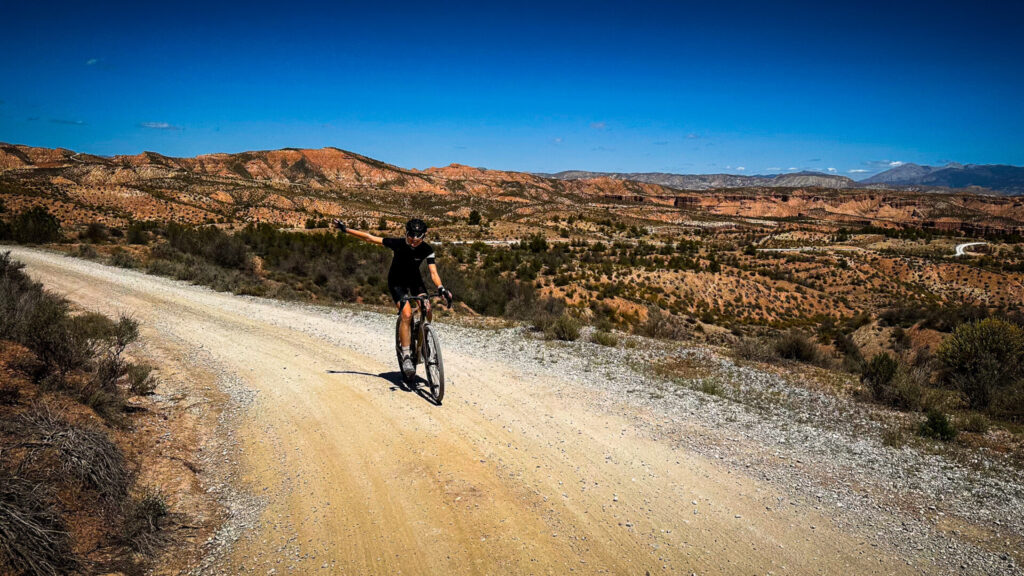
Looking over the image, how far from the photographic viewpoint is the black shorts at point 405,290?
6770mm

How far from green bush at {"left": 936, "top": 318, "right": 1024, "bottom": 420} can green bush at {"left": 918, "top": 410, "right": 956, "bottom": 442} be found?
165cm

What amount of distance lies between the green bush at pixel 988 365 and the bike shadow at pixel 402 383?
8.29 m

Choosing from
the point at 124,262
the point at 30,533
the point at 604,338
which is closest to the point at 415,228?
the point at 30,533

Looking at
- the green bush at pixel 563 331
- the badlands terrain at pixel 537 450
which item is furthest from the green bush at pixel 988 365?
the green bush at pixel 563 331

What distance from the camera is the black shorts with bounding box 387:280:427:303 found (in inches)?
267

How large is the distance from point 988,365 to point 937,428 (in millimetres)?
3602

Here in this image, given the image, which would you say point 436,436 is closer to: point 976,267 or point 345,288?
point 345,288

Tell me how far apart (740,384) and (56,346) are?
31.7 feet

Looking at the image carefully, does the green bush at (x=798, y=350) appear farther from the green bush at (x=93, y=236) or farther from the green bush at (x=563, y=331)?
the green bush at (x=93, y=236)

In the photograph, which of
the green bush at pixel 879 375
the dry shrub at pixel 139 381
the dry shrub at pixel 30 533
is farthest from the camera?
the green bush at pixel 879 375

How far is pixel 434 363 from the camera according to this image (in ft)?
21.8

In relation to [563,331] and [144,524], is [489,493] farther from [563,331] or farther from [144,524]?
[563,331]

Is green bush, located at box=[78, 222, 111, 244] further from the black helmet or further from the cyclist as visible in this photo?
the black helmet

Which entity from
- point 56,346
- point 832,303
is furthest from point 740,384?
point 832,303
